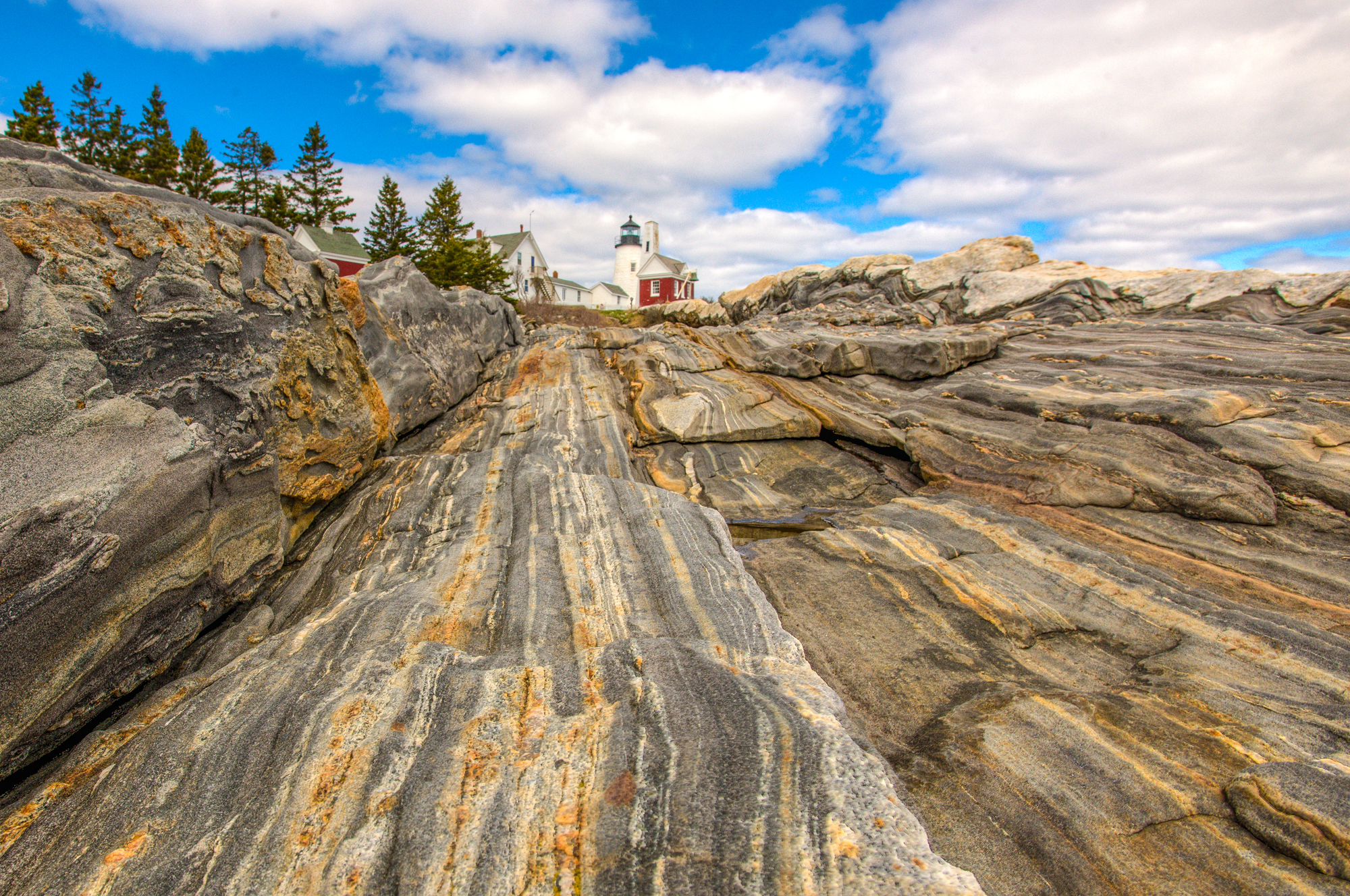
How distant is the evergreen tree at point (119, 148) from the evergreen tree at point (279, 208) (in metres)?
6.46

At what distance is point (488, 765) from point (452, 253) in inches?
1223

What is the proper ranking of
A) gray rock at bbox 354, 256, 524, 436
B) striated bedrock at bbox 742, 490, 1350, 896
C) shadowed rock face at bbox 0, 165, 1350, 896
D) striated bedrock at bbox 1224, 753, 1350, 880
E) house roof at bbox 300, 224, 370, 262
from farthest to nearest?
1. house roof at bbox 300, 224, 370, 262
2. gray rock at bbox 354, 256, 524, 436
3. striated bedrock at bbox 742, 490, 1350, 896
4. striated bedrock at bbox 1224, 753, 1350, 880
5. shadowed rock face at bbox 0, 165, 1350, 896

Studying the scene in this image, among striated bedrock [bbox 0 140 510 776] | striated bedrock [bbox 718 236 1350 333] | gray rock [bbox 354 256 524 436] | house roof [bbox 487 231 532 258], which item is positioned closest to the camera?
striated bedrock [bbox 0 140 510 776]

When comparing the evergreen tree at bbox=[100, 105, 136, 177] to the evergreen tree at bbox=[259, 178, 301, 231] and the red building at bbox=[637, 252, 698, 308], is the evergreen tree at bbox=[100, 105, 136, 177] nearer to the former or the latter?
the evergreen tree at bbox=[259, 178, 301, 231]

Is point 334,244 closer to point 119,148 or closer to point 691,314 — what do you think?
point 119,148

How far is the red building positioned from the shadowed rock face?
64.2m

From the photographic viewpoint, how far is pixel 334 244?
39.0 metres

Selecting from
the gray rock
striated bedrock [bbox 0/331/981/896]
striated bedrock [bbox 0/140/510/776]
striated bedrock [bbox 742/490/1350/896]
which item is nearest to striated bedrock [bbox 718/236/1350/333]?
striated bedrock [bbox 742/490/1350/896]

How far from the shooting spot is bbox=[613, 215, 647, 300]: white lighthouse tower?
249 feet

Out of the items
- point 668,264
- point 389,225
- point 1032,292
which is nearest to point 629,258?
point 668,264

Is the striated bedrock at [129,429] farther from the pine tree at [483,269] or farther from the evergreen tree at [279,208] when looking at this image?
the evergreen tree at [279,208]

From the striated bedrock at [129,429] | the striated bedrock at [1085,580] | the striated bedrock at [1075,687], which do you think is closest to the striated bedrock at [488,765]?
the striated bedrock at [129,429]

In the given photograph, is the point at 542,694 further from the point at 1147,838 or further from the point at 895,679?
the point at 1147,838

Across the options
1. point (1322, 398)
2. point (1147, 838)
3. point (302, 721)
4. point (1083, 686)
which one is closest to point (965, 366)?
point (1322, 398)
